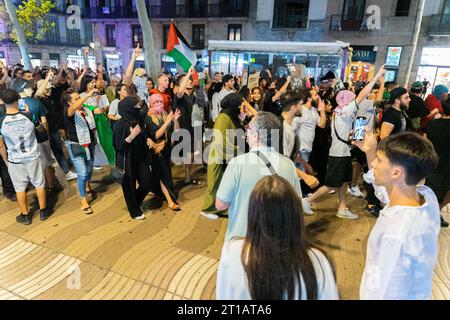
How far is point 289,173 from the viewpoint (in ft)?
8.15

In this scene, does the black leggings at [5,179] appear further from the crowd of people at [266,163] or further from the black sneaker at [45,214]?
the black sneaker at [45,214]

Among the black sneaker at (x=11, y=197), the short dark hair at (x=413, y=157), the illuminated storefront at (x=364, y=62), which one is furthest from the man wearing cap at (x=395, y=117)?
the illuminated storefront at (x=364, y=62)

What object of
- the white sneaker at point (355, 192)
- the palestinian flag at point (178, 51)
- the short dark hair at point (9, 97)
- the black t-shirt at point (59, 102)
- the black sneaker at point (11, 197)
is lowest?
the black sneaker at point (11, 197)

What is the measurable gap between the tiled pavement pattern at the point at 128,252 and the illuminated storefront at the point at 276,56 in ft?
29.5

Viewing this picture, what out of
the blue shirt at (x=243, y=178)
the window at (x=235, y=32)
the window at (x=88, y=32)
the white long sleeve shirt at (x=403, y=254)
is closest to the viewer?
the white long sleeve shirt at (x=403, y=254)

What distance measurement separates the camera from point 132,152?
4.52 m

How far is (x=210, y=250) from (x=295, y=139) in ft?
5.84

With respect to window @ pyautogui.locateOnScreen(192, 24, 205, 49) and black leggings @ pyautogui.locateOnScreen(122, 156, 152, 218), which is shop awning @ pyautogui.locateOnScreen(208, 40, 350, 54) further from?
window @ pyautogui.locateOnScreen(192, 24, 205, 49)

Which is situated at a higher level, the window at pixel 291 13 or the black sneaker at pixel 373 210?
the window at pixel 291 13

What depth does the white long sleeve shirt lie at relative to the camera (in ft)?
5.10

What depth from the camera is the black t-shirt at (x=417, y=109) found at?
5.97 metres

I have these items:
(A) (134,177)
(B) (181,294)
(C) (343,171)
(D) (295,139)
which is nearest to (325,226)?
(C) (343,171)

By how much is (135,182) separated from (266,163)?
2.75 metres
